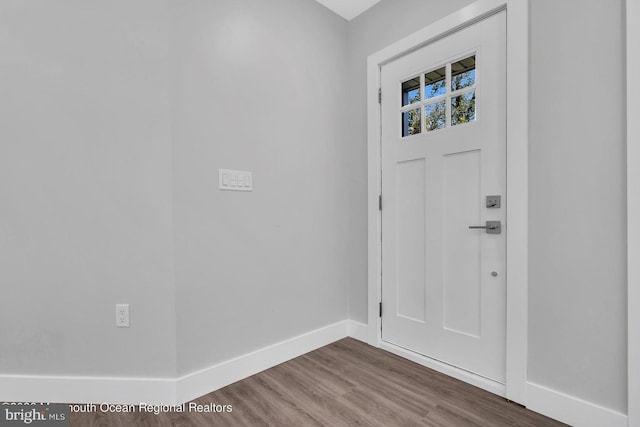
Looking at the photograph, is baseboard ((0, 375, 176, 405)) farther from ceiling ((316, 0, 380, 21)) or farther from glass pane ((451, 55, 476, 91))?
ceiling ((316, 0, 380, 21))

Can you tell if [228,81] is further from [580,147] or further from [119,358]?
[580,147]

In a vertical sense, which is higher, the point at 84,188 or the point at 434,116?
the point at 434,116

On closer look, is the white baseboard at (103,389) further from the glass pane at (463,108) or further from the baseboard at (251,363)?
the glass pane at (463,108)

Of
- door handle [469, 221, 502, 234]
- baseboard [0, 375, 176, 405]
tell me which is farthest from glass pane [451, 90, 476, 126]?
baseboard [0, 375, 176, 405]

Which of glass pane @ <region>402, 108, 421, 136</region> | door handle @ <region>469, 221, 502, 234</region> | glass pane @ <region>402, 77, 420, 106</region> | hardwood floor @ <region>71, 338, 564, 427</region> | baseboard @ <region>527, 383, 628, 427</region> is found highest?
glass pane @ <region>402, 77, 420, 106</region>

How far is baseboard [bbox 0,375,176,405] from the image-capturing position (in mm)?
1558

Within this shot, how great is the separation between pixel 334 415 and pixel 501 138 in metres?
1.69

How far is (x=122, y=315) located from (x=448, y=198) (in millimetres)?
1957

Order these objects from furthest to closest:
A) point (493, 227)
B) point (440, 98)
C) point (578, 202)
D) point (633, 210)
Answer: point (440, 98) < point (493, 227) < point (578, 202) < point (633, 210)

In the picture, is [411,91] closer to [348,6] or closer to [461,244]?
[348,6]

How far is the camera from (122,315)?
1.60 m

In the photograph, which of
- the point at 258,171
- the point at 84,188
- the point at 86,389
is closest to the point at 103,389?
the point at 86,389

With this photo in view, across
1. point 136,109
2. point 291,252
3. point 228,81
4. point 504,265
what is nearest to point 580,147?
point 504,265

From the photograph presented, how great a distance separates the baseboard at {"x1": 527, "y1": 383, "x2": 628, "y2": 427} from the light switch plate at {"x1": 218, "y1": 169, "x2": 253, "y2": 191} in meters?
1.88
